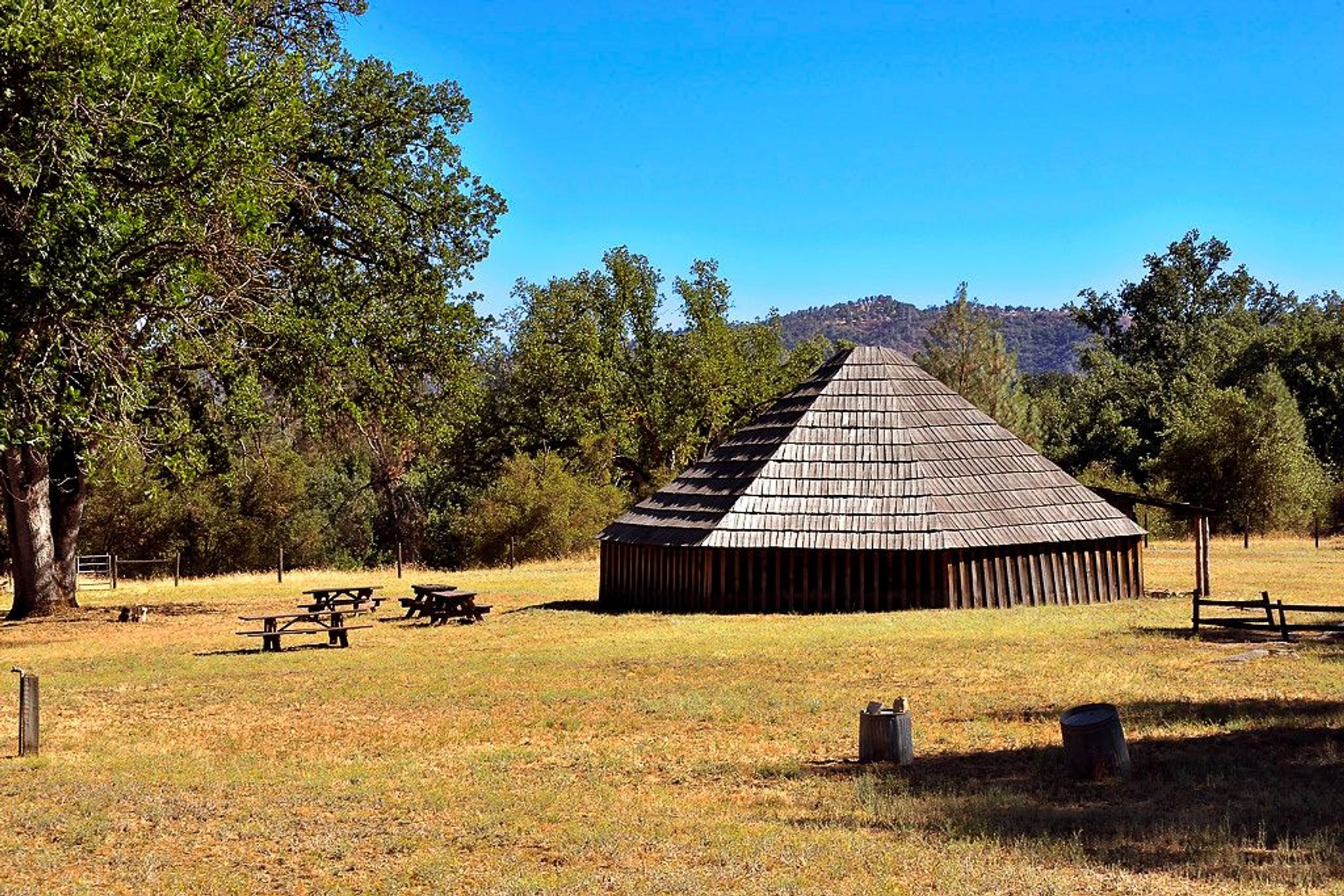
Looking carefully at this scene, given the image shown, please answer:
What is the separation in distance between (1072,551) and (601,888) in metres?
22.7

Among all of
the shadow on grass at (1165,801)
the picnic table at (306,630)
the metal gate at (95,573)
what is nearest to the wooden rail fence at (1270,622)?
the shadow on grass at (1165,801)

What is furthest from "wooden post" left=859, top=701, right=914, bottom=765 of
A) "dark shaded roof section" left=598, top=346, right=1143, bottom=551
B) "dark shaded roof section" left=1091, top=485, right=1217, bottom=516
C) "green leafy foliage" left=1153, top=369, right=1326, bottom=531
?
"green leafy foliage" left=1153, top=369, right=1326, bottom=531

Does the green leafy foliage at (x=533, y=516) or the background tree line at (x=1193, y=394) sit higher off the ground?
the background tree line at (x=1193, y=394)

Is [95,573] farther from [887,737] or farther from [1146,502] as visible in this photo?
[887,737]

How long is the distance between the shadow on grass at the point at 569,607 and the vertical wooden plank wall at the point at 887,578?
1177 mm

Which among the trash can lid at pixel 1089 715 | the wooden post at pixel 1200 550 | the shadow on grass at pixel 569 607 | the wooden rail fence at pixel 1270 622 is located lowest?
the trash can lid at pixel 1089 715

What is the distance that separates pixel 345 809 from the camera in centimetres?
1145

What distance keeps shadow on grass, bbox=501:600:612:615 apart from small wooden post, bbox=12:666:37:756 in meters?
15.5

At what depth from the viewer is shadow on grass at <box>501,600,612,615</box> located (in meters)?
29.9

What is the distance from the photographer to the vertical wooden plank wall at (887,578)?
28.0m

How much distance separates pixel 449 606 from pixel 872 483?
10.4 metres

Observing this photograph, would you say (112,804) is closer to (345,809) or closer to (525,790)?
(345,809)

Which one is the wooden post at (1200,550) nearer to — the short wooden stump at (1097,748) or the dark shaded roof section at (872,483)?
the dark shaded roof section at (872,483)

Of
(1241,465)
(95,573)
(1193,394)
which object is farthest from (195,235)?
(1193,394)
